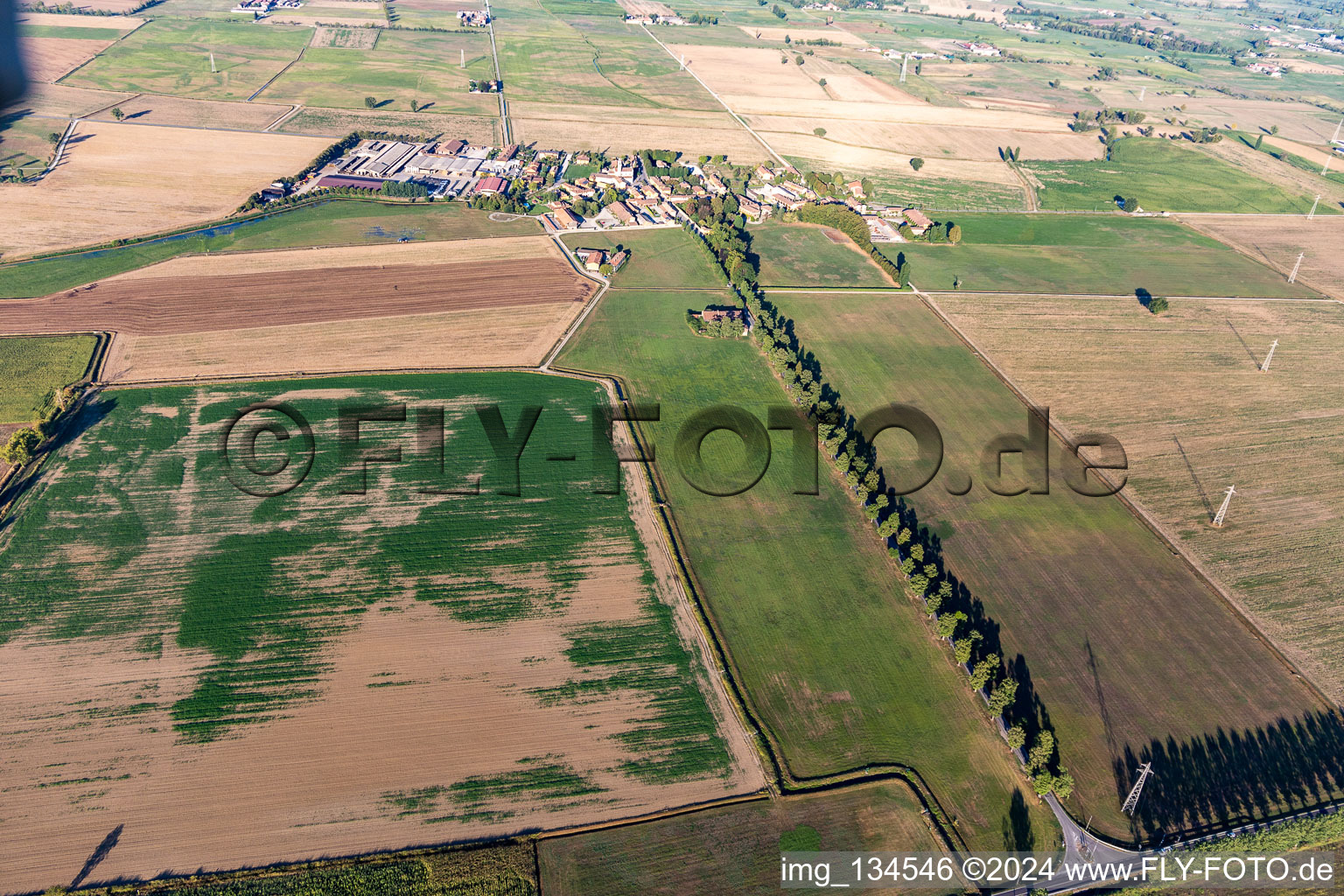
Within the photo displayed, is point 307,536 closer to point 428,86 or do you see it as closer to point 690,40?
point 428,86

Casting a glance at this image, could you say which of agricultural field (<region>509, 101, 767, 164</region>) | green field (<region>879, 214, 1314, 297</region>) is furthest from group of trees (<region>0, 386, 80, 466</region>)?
agricultural field (<region>509, 101, 767, 164</region>)

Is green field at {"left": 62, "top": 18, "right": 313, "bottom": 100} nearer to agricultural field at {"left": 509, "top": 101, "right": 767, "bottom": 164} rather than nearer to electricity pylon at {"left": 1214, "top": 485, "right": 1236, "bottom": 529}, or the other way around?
agricultural field at {"left": 509, "top": 101, "right": 767, "bottom": 164}

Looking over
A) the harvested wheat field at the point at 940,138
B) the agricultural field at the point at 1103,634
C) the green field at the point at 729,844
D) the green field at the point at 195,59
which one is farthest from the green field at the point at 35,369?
the harvested wheat field at the point at 940,138

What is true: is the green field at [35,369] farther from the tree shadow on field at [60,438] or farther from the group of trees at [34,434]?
the tree shadow on field at [60,438]

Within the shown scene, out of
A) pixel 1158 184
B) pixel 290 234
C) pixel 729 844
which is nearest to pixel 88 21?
pixel 290 234

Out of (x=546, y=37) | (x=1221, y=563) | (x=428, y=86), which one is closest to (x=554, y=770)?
(x=1221, y=563)

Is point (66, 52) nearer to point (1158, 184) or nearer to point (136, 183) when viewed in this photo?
point (136, 183)

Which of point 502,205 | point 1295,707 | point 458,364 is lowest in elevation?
point 1295,707
